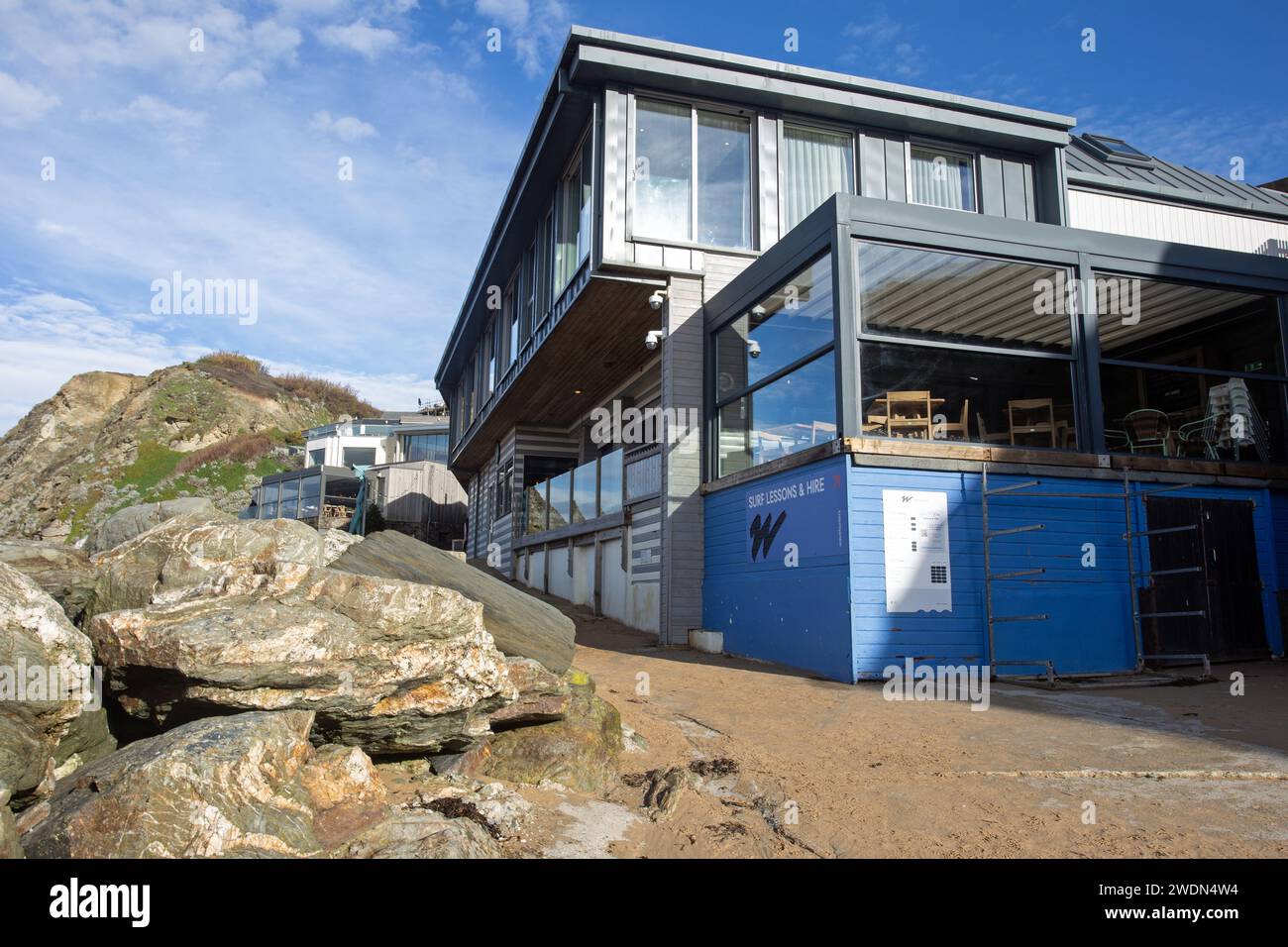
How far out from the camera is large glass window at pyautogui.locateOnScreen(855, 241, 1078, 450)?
9438mm

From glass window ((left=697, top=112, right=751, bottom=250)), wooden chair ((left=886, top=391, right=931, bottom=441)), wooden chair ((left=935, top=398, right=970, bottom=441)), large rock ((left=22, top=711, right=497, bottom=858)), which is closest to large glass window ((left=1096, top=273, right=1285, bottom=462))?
wooden chair ((left=935, top=398, right=970, bottom=441))

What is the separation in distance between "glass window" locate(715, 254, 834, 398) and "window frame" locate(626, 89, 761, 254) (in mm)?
1553

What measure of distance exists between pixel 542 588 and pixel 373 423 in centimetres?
3771

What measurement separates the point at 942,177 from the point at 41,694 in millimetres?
14160

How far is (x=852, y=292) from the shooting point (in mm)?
9219

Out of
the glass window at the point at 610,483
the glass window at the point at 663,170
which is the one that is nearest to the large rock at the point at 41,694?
the glass window at the point at 663,170

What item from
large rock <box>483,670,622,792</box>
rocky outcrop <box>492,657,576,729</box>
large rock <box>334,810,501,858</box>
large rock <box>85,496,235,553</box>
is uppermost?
large rock <box>85,496,235,553</box>

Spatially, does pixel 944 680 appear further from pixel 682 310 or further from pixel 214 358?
pixel 214 358

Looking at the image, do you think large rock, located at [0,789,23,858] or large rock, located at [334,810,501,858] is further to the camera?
large rock, located at [334,810,501,858]

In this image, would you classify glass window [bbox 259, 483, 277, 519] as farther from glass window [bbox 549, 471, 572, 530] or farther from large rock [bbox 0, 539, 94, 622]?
large rock [bbox 0, 539, 94, 622]

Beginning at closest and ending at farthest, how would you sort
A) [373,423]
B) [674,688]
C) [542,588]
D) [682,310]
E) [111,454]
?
[674,688] → [682,310] → [542,588] → [111,454] → [373,423]

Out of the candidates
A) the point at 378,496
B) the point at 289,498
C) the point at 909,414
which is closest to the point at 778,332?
the point at 909,414
